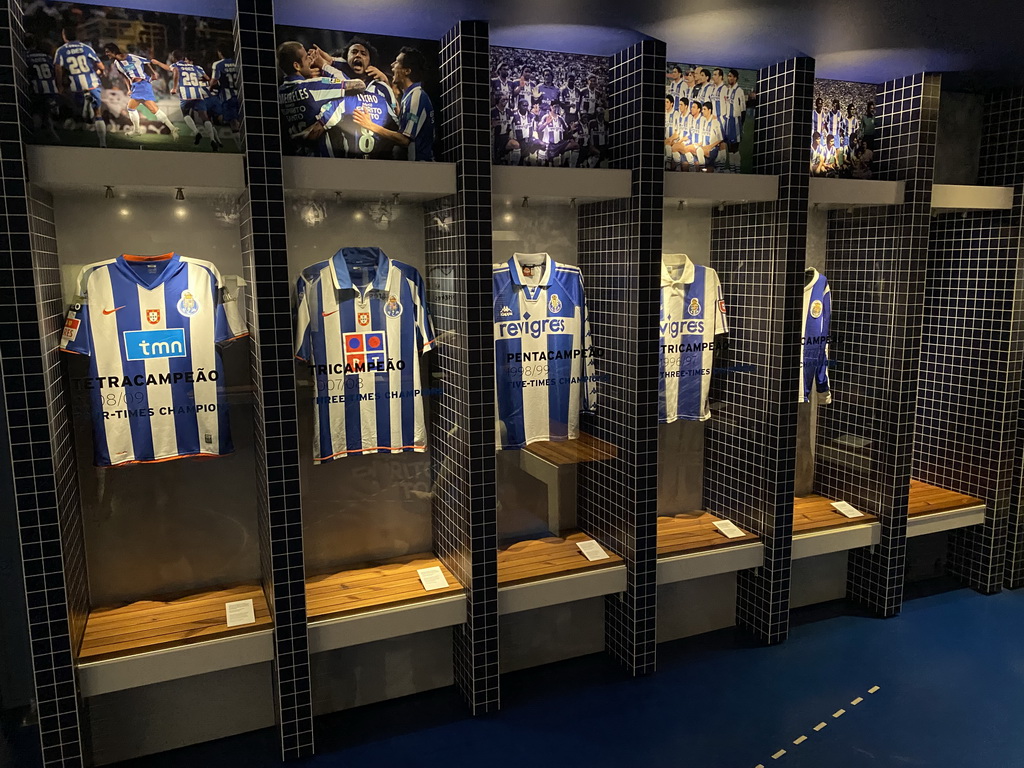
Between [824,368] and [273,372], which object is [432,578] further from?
[824,368]

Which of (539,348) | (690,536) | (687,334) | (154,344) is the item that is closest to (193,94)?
(154,344)

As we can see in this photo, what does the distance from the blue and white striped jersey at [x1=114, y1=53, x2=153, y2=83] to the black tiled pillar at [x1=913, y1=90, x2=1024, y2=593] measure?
176 inches

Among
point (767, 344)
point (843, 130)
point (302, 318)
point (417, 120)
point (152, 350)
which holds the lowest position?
point (767, 344)

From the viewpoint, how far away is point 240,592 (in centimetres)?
323

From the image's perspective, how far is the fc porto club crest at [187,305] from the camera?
9.64 ft

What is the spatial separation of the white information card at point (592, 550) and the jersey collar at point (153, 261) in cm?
227

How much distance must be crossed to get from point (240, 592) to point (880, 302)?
3.68 meters

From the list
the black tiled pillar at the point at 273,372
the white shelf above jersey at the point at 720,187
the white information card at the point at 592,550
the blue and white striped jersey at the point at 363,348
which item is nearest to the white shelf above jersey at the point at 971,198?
the white shelf above jersey at the point at 720,187

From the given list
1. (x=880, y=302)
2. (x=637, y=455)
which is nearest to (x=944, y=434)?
(x=880, y=302)

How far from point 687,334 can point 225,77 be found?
2.46 meters

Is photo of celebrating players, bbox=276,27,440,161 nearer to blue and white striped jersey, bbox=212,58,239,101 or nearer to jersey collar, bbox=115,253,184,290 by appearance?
blue and white striped jersey, bbox=212,58,239,101

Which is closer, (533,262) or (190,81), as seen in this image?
(190,81)

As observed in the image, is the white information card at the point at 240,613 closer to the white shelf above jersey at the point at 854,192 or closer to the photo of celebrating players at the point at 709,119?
the photo of celebrating players at the point at 709,119

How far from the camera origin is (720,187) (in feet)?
11.6
